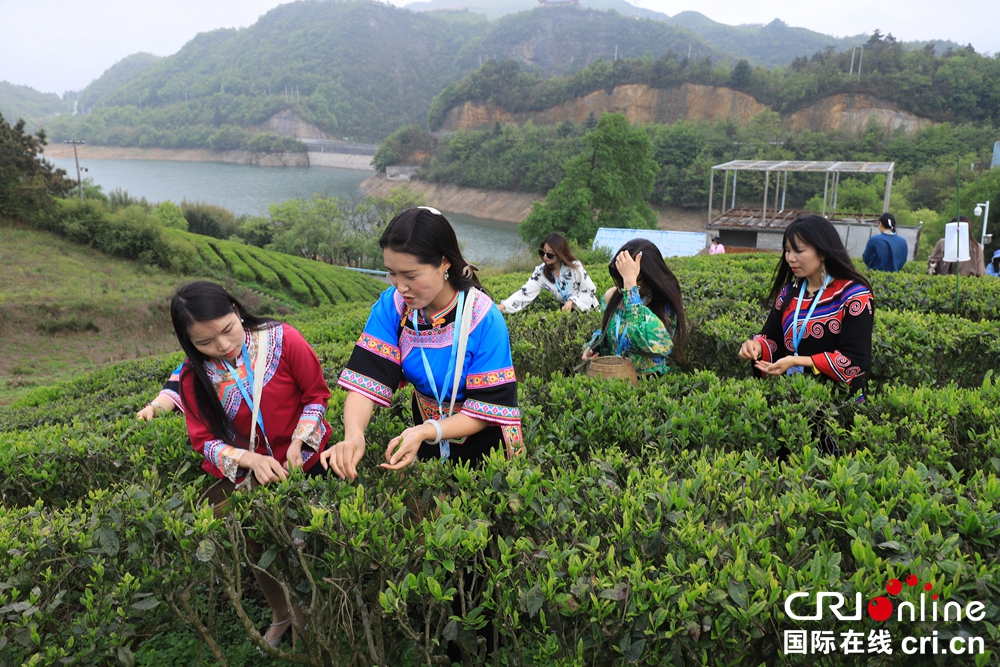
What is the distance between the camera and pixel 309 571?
1734mm

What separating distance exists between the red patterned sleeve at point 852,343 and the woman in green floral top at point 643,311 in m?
0.71

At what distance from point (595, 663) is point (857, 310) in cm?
221

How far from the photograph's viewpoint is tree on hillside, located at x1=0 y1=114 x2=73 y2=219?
75.2ft

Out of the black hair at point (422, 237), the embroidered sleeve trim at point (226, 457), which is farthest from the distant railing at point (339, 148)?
the black hair at point (422, 237)

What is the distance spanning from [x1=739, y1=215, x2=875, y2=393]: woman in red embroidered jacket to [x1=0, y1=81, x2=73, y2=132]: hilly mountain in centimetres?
17932

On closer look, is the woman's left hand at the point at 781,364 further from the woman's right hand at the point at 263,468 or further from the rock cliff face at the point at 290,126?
the rock cliff face at the point at 290,126

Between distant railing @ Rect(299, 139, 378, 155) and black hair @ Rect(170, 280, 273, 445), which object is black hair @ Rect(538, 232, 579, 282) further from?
distant railing @ Rect(299, 139, 378, 155)

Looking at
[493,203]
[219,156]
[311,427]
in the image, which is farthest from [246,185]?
[311,427]

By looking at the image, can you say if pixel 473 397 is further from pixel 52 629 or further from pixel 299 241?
pixel 299 241

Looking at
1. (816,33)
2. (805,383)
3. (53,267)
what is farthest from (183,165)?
(816,33)

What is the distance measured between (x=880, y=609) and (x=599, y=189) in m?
33.3

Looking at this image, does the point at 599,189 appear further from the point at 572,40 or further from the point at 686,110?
the point at 572,40
